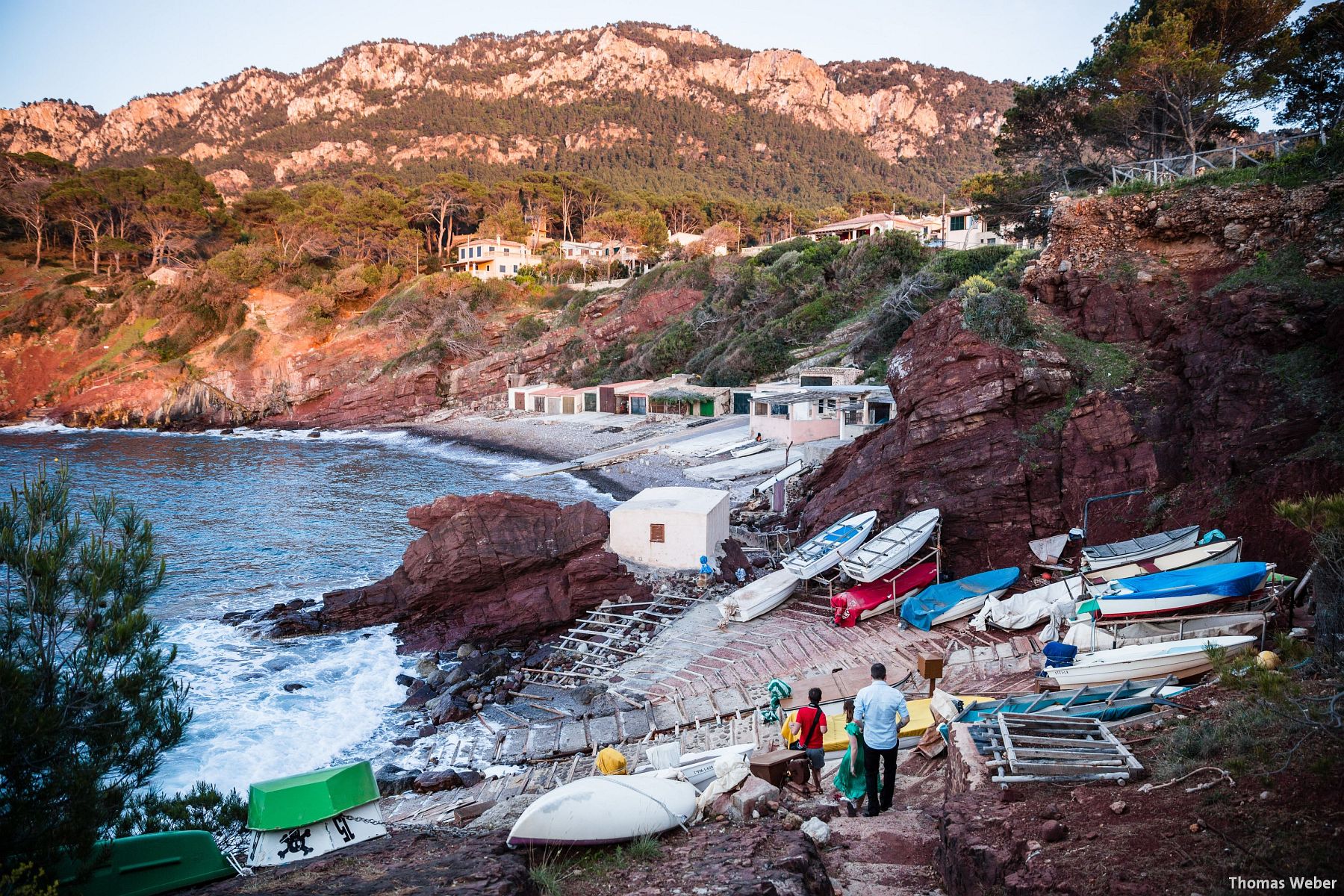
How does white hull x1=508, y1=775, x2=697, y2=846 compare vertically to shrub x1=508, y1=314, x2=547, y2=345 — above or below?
below

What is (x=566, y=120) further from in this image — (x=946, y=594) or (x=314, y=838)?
(x=314, y=838)

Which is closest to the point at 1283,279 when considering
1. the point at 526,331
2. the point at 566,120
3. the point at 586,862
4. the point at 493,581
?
the point at 586,862

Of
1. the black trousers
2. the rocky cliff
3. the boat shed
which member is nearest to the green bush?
the boat shed

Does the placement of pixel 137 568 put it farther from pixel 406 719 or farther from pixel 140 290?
pixel 140 290

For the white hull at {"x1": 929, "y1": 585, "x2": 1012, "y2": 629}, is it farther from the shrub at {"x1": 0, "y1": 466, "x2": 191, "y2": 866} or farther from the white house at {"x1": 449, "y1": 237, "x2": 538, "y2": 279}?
the white house at {"x1": 449, "y1": 237, "x2": 538, "y2": 279}

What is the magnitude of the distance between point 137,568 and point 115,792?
79.6 inches

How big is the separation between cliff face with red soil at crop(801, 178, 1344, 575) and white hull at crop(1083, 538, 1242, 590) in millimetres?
960

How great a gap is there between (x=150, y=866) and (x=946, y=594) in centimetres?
1350

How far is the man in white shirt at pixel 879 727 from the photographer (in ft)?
24.3

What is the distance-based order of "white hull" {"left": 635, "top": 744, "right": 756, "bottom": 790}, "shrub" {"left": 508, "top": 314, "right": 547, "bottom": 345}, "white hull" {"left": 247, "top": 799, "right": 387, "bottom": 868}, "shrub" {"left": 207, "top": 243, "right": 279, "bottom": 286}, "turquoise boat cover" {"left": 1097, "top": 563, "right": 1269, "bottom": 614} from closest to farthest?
"white hull" {"left": 247, "top": 799, "right": 387, "bottom": 868}
"white hull" {"left": 635, "top": 744, "right": 756, "bottom": 790}
"turquoise boat cover" {"left": 1097, "top": 563, "right": 1269, "bottom": 614}
"shrub" {"left": 508, "top": 314, "right": 547, "bottom": 345}
"shrub" {"left": 207, "top": 243, "right": 279, "bottom": 286}

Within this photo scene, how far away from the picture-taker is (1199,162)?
963 inches

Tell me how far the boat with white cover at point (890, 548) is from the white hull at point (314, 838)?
10.8 metres

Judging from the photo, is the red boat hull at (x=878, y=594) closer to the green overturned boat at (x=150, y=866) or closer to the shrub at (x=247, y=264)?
the green overturned boat at (x=150, y=866)

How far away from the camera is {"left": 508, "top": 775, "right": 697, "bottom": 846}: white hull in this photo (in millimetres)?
6754
